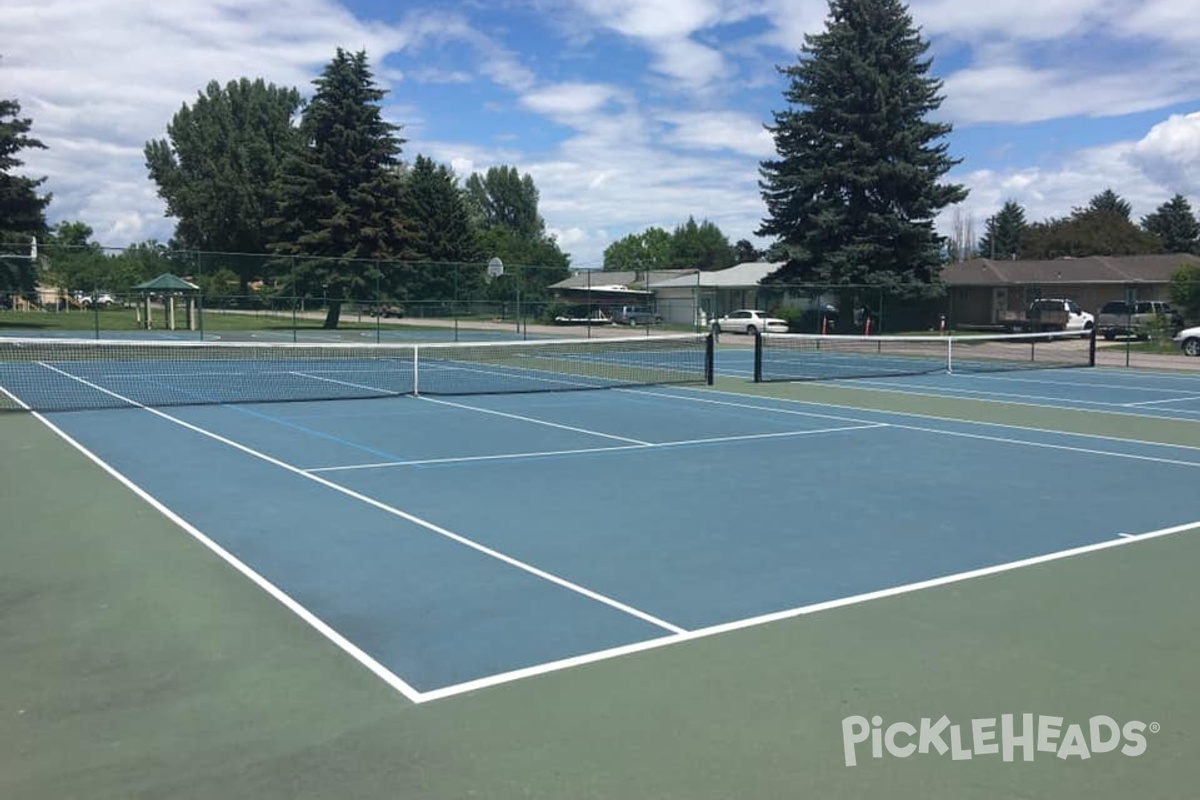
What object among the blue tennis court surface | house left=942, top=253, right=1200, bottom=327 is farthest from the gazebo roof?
house left=942, top=253, right=1200, bottom=327

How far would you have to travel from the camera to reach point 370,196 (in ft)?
175

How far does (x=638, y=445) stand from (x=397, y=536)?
586cm

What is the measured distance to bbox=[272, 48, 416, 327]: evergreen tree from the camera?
174 ft

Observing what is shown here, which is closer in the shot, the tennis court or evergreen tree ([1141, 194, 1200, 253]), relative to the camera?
the tennis court

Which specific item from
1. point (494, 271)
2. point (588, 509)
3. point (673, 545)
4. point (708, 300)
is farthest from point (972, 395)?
point (708, 300)

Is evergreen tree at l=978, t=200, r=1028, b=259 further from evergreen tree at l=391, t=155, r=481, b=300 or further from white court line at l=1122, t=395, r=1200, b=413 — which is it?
white court line at l=1122, t=395, r=1200, b=413

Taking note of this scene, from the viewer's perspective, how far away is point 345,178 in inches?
2108

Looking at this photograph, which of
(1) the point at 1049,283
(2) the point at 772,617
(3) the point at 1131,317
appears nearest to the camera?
(2) the point at 772,617

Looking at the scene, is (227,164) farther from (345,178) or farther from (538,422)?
(538,422)

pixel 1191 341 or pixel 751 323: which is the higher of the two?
pixel 751 323

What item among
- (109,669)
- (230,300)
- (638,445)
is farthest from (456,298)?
(109,669)

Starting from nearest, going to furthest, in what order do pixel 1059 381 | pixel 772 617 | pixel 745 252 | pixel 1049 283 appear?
1. pixel 772 617
2. pixel 1059 381
3. pixel 1049 283
4. pixel 745 252

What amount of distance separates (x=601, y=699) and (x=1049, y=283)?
202 feet

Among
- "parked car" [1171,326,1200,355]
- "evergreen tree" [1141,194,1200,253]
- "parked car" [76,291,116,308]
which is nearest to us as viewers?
"parked car" [76,291,116,308]
